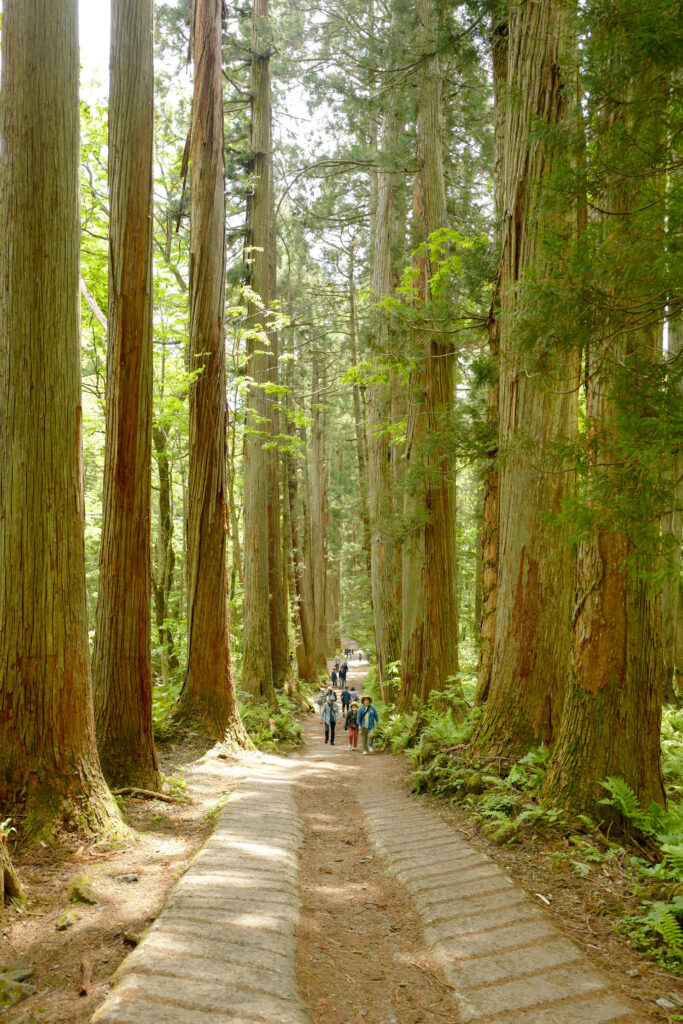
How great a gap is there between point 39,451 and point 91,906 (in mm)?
2957

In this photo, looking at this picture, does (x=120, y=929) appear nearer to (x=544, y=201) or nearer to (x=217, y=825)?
(x=217, y=825)

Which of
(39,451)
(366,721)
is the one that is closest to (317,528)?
(366,721)

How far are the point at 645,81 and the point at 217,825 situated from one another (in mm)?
6295

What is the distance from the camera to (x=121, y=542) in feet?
21.6

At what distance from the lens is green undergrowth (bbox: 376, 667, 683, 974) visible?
3.71 metres

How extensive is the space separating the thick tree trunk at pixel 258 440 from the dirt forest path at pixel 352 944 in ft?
27.2

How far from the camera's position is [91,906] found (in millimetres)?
3961

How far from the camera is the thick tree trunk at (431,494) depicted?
10750 mm

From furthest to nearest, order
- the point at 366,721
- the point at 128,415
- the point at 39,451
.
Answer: the point at 366,721
the point at 128,415
the point at 39,451

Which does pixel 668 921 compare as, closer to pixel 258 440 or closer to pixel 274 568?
pixel 258 440

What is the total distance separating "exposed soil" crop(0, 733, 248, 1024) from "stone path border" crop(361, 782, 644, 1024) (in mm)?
1685

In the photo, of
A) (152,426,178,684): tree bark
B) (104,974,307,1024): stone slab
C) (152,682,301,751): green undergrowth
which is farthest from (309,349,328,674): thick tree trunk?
(104,974,307,1024): stone slab

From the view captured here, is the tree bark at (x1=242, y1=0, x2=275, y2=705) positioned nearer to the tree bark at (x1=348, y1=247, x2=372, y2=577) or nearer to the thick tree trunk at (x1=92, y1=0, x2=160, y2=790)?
the thick tree trunk at (x1=92, y1=0, x2=160, y2=790)

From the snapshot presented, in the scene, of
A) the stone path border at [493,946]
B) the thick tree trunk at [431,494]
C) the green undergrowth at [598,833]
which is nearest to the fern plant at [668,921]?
the green undergrowth at [598,833]
